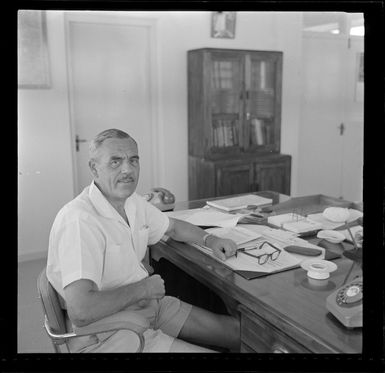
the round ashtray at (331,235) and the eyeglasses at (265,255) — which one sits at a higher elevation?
the round ashtray at (331,235)

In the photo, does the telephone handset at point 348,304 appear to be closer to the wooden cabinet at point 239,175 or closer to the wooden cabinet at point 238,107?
the wooden cabinet at point 239,175

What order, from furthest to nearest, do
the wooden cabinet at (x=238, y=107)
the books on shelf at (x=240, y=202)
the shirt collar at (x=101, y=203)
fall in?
the wooden cabinet at (x=238, y=107), the books on shelf at (x=240, y=202), the shirt collar at (x=101, y=203)

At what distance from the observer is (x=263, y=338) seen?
0.93 m

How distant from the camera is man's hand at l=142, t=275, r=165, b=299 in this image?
3.23 feet

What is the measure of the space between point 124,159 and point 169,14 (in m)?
0.31

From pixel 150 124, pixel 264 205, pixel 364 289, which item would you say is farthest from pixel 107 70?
pixel 264 205

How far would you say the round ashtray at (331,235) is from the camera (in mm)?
1319

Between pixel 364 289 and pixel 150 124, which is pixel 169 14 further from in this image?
pixel 364 289

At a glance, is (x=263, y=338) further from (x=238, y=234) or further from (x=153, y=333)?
(x=238, y=234)

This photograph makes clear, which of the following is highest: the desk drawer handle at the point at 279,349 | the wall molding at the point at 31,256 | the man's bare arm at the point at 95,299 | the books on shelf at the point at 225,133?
the books on shelf at the point at 225,133

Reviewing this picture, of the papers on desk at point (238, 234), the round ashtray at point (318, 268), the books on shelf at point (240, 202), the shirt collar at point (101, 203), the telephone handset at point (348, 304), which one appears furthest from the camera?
the books on shelf at point (240, 202)

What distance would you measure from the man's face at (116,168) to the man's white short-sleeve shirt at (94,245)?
0.03 metres

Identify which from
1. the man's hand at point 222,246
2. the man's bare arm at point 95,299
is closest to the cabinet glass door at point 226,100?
the man's hand at point 222,246
